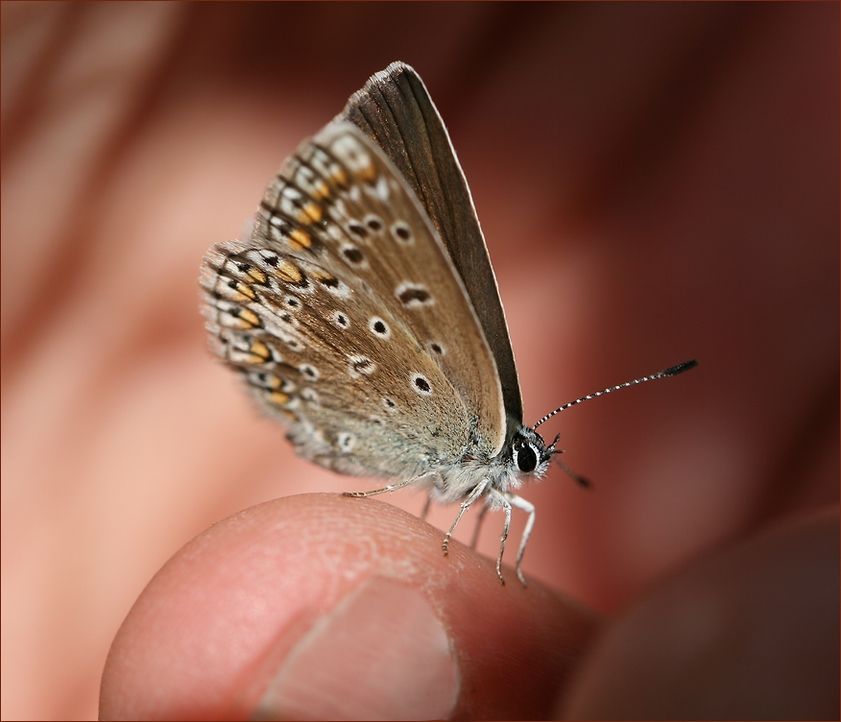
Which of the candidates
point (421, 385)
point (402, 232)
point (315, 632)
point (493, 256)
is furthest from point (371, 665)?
point (493, 256)

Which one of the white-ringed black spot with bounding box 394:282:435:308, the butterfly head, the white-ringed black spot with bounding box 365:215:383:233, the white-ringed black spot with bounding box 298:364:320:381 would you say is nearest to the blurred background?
the butterfly head

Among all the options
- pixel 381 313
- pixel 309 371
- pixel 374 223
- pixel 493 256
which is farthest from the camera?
pixel 493 256

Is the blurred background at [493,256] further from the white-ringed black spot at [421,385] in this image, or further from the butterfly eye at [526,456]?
the white-ringed black spot at [421,385]

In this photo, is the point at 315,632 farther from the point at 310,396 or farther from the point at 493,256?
the point at 493,256

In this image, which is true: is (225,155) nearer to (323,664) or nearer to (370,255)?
(370,255)

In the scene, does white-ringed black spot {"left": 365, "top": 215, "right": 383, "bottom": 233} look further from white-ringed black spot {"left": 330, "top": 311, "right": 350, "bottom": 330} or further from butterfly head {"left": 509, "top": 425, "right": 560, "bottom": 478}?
butterfly head {"left": 509, "top": 425, "right": 560, "bottom": 478}

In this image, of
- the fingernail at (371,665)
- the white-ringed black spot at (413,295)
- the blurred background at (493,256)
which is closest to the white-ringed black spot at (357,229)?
the white-ringed black spot at (413,295)

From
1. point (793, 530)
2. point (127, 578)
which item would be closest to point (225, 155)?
point (127, 578)
